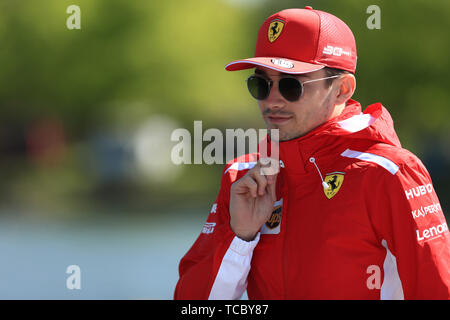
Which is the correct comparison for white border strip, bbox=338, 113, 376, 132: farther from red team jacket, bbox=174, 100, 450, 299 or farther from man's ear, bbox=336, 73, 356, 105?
man's ear, bbox=336, 73, 356, 105

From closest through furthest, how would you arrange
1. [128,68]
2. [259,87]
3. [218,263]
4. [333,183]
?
[333,183], [218,263], [259,87], [128,68]

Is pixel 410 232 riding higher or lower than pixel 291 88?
lower

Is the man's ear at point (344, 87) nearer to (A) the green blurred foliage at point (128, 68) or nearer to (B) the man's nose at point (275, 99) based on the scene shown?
(B) the man's nose at point (275, 99)

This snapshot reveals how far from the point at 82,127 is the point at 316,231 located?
22.7 m

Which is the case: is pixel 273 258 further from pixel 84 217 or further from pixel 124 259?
pixel 84 217

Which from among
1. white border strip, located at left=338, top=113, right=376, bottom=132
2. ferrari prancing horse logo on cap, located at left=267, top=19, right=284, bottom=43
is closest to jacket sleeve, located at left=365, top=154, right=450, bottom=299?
white border strip, located at left=338, top=113, right=376, bottom=132

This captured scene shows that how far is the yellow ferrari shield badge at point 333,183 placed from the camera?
8.43 feet

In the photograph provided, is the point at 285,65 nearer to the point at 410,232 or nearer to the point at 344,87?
the point at 344,87

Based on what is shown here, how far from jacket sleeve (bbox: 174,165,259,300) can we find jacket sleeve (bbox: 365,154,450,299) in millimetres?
545

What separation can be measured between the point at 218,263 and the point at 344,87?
0.93 meters

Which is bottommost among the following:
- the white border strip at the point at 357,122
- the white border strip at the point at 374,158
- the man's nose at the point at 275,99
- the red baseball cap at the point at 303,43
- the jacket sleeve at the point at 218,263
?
the jacket sleeve at the point at 218,263

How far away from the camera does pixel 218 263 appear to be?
270 cm

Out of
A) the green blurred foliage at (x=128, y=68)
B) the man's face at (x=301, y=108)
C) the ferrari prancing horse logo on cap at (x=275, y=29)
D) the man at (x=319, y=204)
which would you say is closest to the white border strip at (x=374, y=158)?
the man at (x=319, y=204)

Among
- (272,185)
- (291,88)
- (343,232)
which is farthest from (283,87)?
(343,232)
